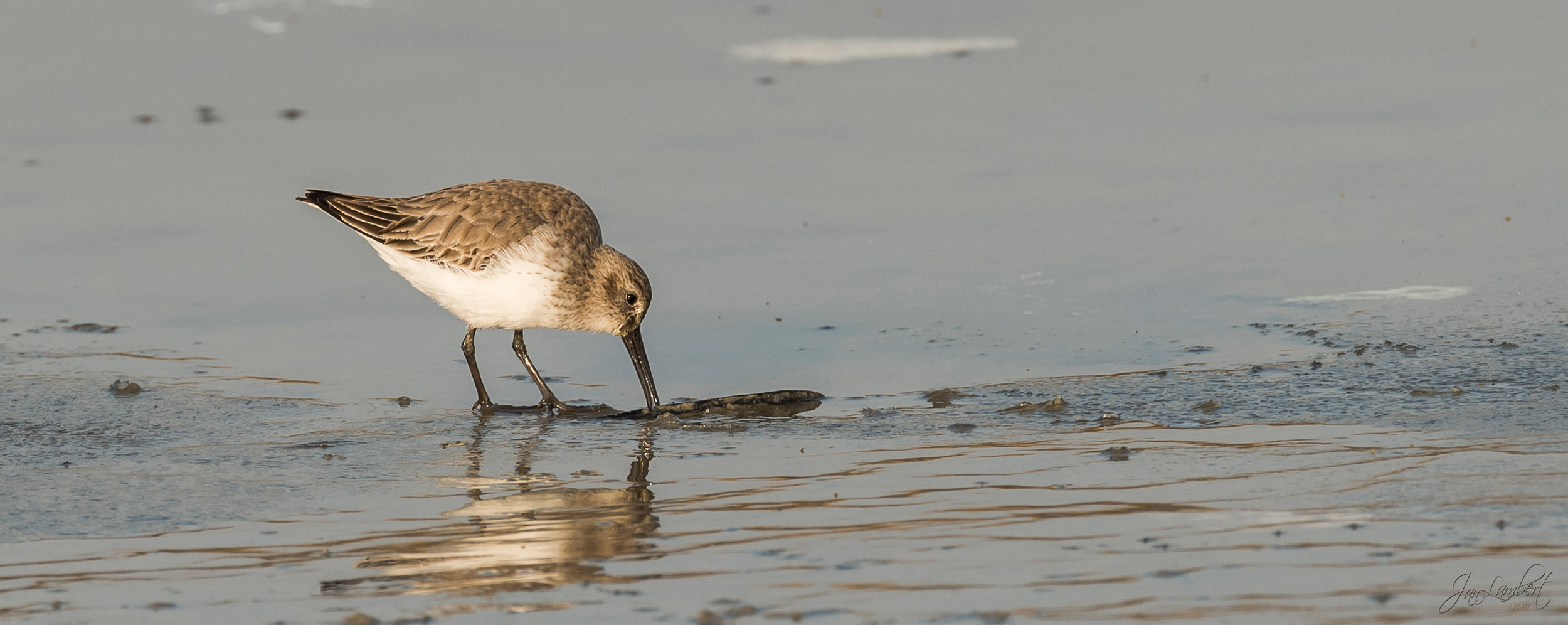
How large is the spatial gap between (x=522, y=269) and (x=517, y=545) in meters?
2.54

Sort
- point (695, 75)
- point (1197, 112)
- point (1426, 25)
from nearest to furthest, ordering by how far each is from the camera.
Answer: point (1197, 112), point (695, 75), point (1426, 25)

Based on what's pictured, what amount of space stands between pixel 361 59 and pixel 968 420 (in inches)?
357

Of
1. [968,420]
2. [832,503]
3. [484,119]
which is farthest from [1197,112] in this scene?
[832,503]

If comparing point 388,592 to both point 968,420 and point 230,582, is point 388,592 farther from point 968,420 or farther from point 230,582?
point 968,420

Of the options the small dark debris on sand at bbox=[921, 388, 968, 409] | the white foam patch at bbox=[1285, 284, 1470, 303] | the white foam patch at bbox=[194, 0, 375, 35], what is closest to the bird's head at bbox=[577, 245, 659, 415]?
the small dark debris on sand at bbox=[921, 388, 968, 409]

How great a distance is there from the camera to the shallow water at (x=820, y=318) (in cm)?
527

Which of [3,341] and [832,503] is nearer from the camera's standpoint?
[832,503]

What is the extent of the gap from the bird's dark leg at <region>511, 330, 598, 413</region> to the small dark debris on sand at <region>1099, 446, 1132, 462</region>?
2.44m

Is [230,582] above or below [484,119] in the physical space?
below

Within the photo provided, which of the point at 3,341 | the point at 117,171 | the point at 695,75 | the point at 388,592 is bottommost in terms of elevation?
the point at 388,592

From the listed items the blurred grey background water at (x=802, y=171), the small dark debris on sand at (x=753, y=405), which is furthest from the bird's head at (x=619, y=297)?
the small dark debris on sand at (x=753, y=405)

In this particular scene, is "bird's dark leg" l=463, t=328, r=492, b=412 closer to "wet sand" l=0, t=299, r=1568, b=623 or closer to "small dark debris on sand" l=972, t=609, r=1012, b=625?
"wet sand" l=0, t=299, r=1568, b=623

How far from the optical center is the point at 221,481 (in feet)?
21.0

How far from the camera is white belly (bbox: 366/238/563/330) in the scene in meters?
7.89
